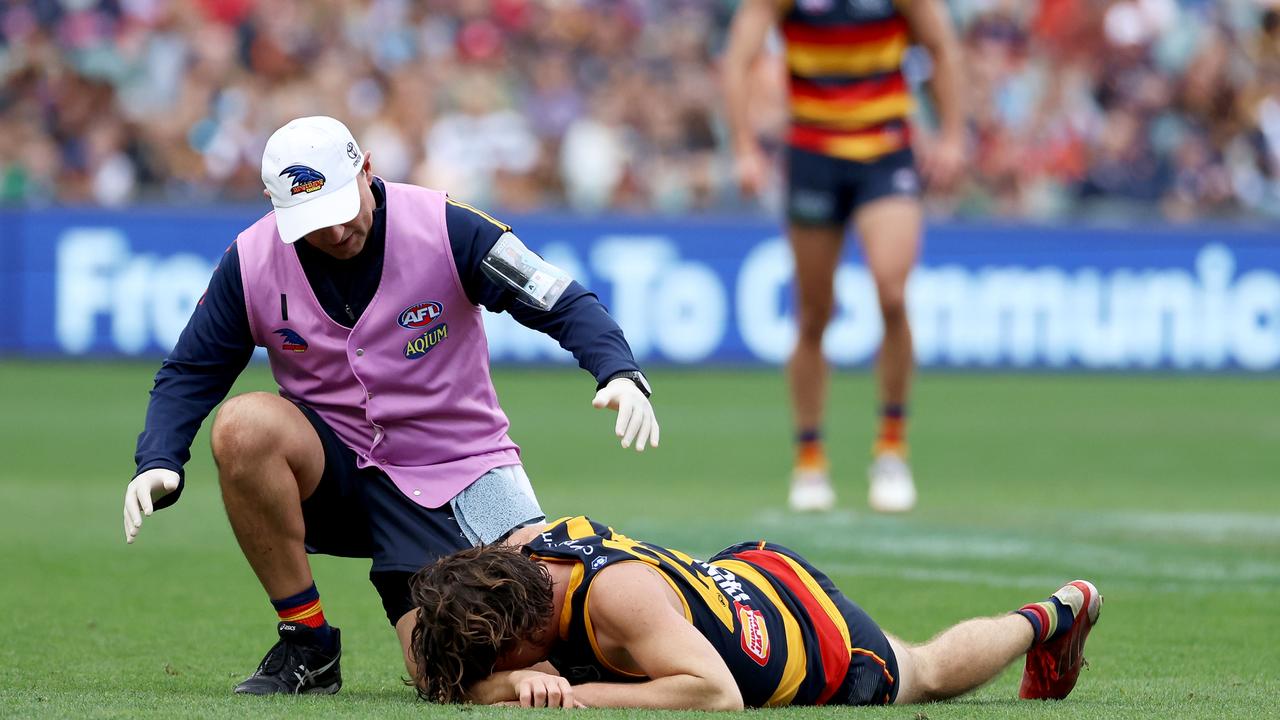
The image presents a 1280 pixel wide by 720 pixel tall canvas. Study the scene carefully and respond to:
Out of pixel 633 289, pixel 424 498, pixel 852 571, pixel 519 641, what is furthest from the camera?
pixel 633 289

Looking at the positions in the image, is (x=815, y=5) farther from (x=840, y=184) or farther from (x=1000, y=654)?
(x=1000, y=654)

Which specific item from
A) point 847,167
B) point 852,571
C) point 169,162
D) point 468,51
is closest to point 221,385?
point 852,571

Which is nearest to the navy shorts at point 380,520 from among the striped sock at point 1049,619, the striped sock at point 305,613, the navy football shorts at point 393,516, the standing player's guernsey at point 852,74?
the navy football shorts at point 393,516

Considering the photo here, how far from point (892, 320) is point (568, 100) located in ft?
31.7

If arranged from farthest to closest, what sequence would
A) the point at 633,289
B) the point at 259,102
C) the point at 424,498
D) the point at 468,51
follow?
the point at 468,51
the point at 259,102
the point at 633,289
the point at 424,498

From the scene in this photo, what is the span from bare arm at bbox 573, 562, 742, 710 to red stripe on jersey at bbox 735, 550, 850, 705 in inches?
15.1

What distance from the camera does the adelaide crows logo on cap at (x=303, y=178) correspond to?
476cm

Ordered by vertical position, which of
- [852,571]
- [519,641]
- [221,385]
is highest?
[221,385]

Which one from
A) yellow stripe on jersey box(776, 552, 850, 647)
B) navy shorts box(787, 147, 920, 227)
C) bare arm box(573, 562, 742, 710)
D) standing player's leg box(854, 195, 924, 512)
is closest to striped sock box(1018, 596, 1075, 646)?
yellow stripe on jersey box(776, 552, 850, 647)

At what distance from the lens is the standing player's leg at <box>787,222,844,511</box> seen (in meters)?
8.75

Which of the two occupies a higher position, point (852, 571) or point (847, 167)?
point (847, 167)

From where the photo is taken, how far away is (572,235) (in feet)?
53.2

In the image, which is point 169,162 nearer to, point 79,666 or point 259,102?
point 259,102

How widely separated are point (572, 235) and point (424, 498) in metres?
11.2
